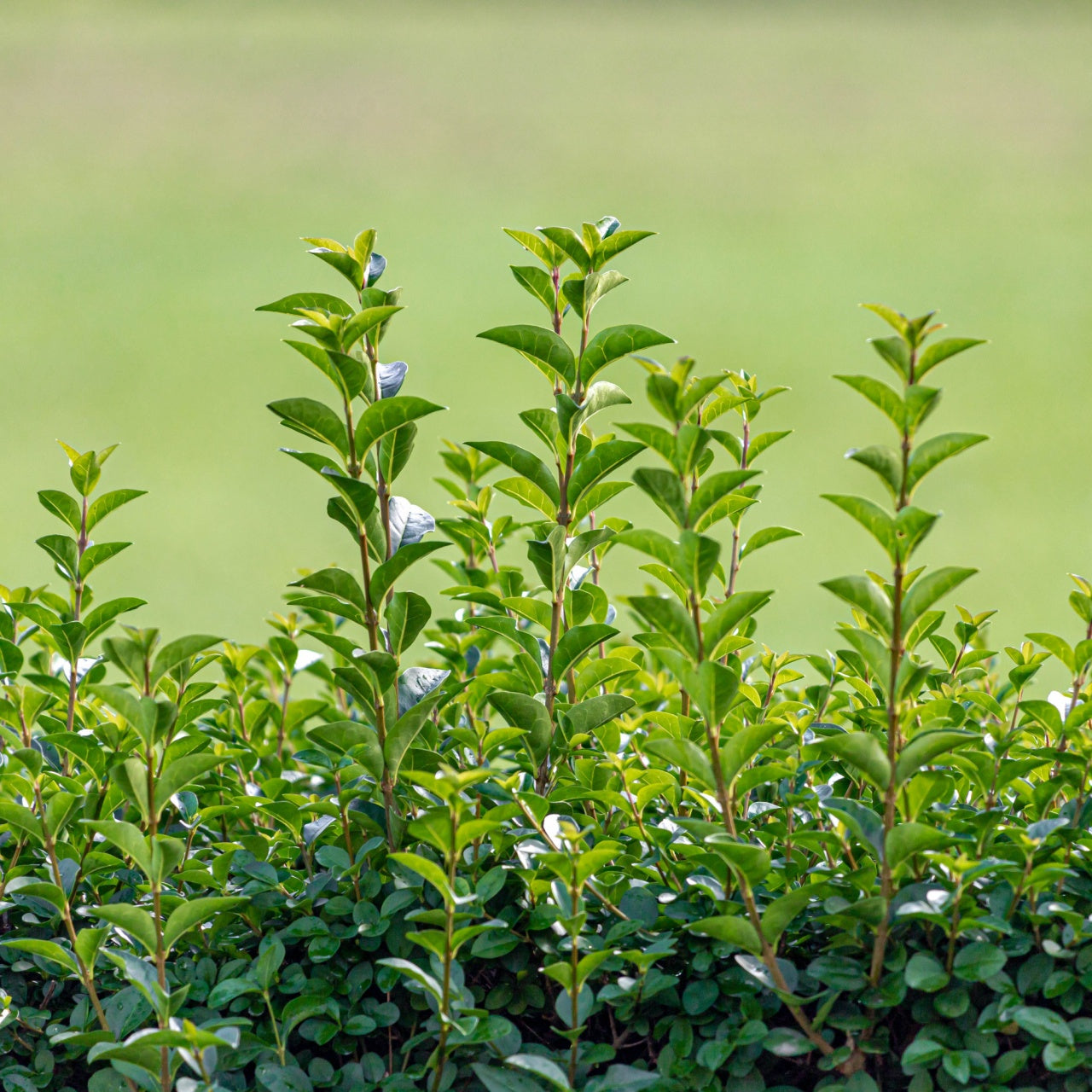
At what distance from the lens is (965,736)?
79cm

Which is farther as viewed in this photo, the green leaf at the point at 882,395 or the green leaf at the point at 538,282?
the green leaf at the point at 538,282

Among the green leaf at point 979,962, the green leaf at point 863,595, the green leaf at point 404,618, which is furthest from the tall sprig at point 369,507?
the green leaf at point 979,962

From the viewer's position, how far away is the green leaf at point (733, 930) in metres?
0.84

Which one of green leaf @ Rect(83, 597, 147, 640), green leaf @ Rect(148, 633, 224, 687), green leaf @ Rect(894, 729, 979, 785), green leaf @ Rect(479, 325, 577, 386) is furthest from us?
green leaf @ Rect(83, 597, 147, 640)

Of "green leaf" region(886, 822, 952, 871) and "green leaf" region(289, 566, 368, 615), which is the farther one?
"green leaf" region(289, 566, 368, 615)

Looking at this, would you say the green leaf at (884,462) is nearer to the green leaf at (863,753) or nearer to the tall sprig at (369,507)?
the green leaf at (863,753)

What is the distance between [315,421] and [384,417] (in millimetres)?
57

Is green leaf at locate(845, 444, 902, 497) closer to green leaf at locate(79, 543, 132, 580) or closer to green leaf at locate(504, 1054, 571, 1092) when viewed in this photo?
green leaf at locate(504, 1054, 571, 1092)

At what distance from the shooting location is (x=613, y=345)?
40.6 inches

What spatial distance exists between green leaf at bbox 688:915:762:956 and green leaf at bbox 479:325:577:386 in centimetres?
48

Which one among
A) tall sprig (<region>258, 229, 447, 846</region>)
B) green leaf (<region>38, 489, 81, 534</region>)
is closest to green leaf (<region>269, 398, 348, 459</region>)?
tall sprig (<region>258, 229, 447, 846</region>)

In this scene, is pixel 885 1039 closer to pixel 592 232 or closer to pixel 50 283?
pixel 592 232

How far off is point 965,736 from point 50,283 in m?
7.59

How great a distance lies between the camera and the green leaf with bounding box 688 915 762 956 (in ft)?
2.76
